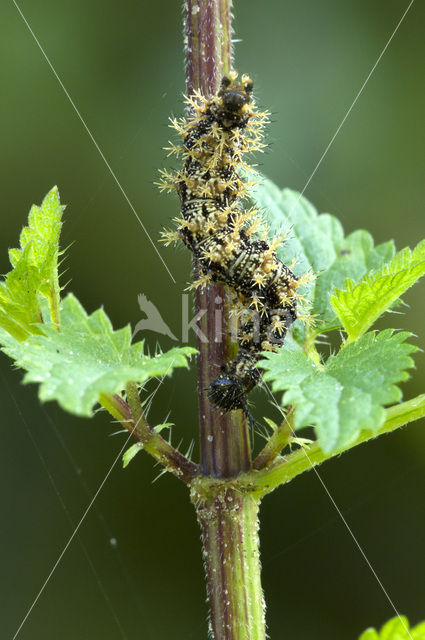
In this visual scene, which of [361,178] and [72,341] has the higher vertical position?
[361,178]

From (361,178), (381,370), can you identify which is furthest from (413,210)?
(381,370)

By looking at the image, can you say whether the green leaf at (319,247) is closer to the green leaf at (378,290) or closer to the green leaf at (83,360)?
the green leaf at (378,290)

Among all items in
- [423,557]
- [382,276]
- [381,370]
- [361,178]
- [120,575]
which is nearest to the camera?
[381,370]

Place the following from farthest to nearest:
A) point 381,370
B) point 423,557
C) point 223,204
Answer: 1. point 423,557
2. point 223,204
3. point 381,370

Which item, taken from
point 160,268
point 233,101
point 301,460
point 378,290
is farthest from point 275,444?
point 160,268

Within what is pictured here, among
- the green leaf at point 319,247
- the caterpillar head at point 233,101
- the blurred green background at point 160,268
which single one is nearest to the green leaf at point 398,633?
the green leaf at point 319,247

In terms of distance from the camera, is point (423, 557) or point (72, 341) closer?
point (72, 341)

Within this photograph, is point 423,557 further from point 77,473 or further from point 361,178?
point 361,178
